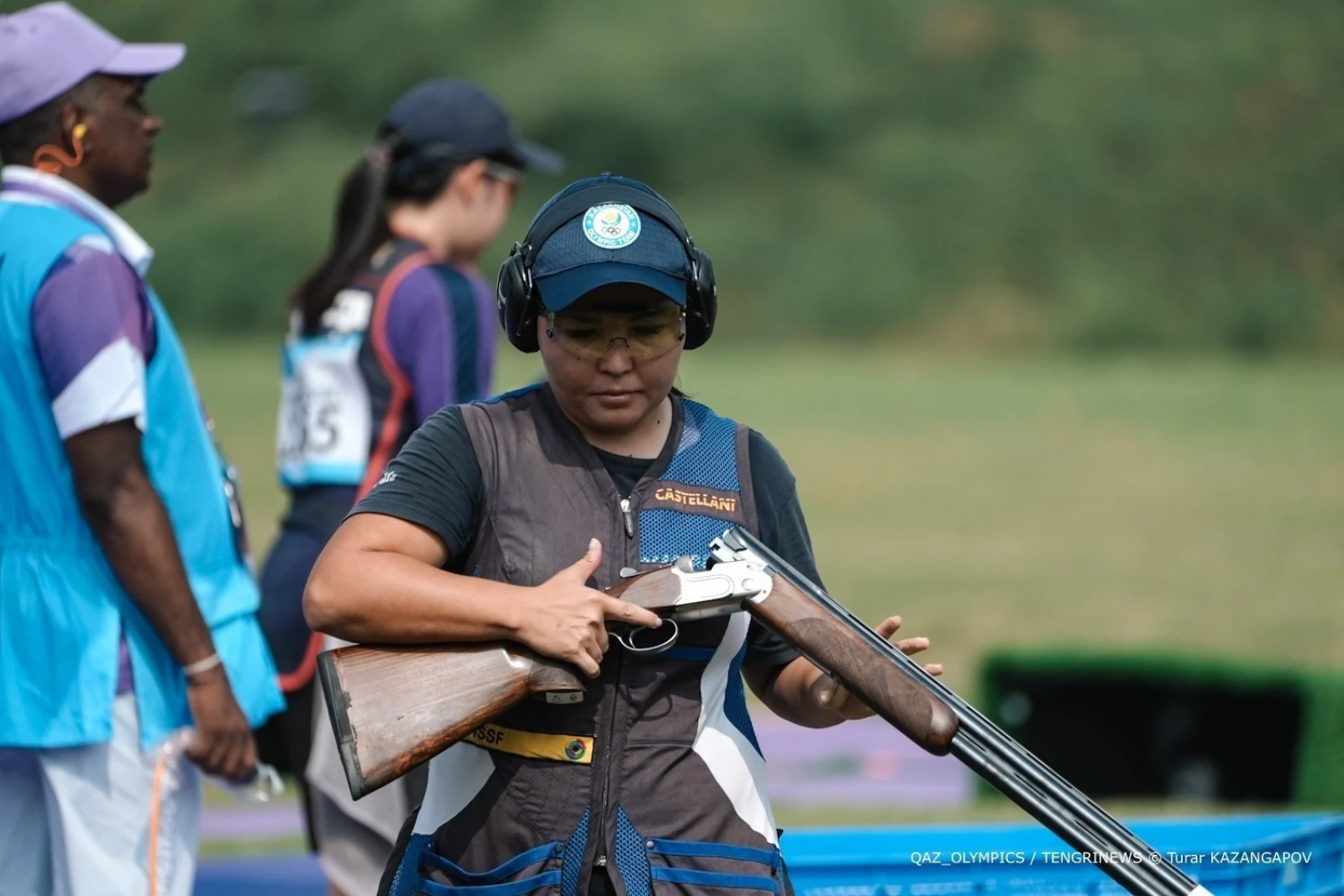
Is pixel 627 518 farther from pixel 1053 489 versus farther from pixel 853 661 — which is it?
pixel 1053 489

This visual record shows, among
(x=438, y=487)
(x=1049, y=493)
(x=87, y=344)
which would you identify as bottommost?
(x=438, y=487)

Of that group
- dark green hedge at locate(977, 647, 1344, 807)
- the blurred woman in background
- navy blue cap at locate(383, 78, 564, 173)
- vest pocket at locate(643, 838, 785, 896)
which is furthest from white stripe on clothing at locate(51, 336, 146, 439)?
dark green hedge at locate(977, 647, 1344, 807)

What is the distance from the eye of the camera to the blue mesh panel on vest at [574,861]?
9.59 feet

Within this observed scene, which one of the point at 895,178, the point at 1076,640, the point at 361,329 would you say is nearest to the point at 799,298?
the point at 895,178

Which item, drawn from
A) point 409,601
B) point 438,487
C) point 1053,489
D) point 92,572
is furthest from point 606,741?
point 1053,489

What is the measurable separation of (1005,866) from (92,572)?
217 cm

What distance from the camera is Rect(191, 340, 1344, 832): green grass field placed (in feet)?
44.2

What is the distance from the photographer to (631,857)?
9.63ft

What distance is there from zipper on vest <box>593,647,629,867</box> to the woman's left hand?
0.39 meters

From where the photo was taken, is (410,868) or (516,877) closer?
(516,877)

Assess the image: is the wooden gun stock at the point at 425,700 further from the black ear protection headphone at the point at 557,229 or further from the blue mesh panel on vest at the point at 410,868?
the black ear protection headphone at the point at 557,229

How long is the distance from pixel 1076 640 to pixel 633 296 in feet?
33.7

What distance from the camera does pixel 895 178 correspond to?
45406 mm

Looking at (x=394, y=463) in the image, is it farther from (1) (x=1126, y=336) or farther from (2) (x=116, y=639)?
(1) (x=1126, y=336)
